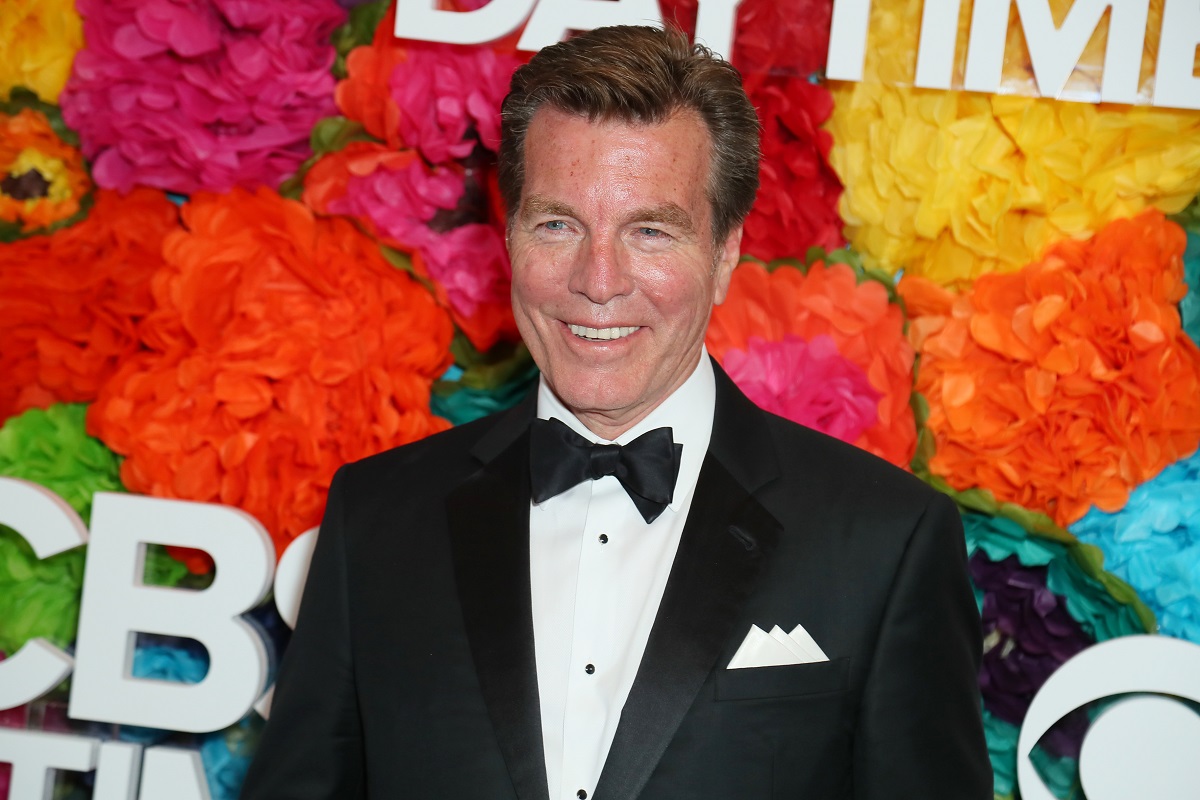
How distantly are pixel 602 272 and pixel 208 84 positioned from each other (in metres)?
1.06

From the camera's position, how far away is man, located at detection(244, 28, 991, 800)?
127 centimetres

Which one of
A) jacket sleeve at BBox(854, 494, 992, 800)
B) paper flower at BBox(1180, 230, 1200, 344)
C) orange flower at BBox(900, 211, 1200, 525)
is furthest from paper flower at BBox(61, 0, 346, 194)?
paper flower at BBox(1180, 230, 1200, 344)

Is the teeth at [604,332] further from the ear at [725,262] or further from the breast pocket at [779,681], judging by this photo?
the breast pocket at [779,681]

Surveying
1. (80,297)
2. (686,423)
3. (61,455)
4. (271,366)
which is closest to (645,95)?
(686,423)

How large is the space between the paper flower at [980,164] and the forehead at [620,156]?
0.68 meters

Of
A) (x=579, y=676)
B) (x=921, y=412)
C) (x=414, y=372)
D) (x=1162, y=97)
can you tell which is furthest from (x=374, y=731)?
(x=1162, y=97)

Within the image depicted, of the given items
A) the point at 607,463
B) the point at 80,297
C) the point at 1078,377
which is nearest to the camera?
the point at 607,463

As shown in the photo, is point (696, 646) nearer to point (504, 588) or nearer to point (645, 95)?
point (504, 588)

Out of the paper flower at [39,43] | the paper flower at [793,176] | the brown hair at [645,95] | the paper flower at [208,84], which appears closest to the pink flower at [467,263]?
the paper flower at [208,84]

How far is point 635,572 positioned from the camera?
135 centimetres

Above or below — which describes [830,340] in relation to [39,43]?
below

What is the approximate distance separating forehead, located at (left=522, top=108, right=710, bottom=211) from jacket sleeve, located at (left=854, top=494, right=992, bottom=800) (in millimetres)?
482

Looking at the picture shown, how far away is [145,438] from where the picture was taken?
6.50 ft

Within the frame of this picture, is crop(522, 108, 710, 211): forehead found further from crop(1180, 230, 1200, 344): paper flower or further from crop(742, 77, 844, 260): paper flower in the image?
crop(1180, 230, 1200, 344): paper flower
